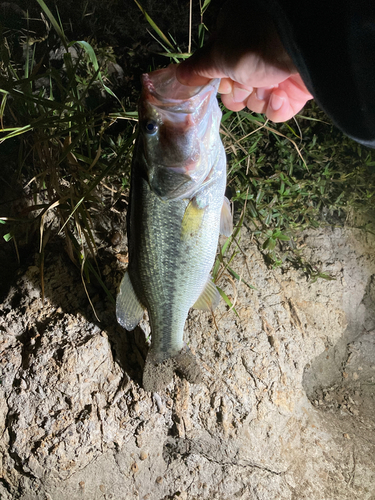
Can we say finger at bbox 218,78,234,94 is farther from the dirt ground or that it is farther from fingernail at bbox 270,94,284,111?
the dirt ground

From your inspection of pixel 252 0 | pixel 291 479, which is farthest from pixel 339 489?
pixel 252 0

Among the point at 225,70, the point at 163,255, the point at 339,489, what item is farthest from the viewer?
the point at 339,489

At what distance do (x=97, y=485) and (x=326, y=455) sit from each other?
1550mm

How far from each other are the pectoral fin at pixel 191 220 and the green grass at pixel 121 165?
656 millimetres

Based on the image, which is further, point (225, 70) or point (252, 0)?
point (225, 70)

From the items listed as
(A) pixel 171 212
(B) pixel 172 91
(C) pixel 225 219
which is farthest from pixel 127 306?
(B) pixel 172 91

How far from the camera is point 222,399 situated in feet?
6.57

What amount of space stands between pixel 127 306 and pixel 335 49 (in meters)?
1.43

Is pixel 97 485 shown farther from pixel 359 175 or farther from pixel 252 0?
pixel 359 175

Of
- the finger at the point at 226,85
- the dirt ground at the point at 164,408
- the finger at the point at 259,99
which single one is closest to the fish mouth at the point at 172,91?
the finger at the point at 226,85

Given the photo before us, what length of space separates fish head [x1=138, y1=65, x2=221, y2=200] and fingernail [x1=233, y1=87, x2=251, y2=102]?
370 mm

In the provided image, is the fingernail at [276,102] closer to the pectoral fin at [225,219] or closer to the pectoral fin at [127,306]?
the pectoral fin at [225,219]

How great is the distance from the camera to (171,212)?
1532 mm

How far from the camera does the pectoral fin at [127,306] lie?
1730mm
